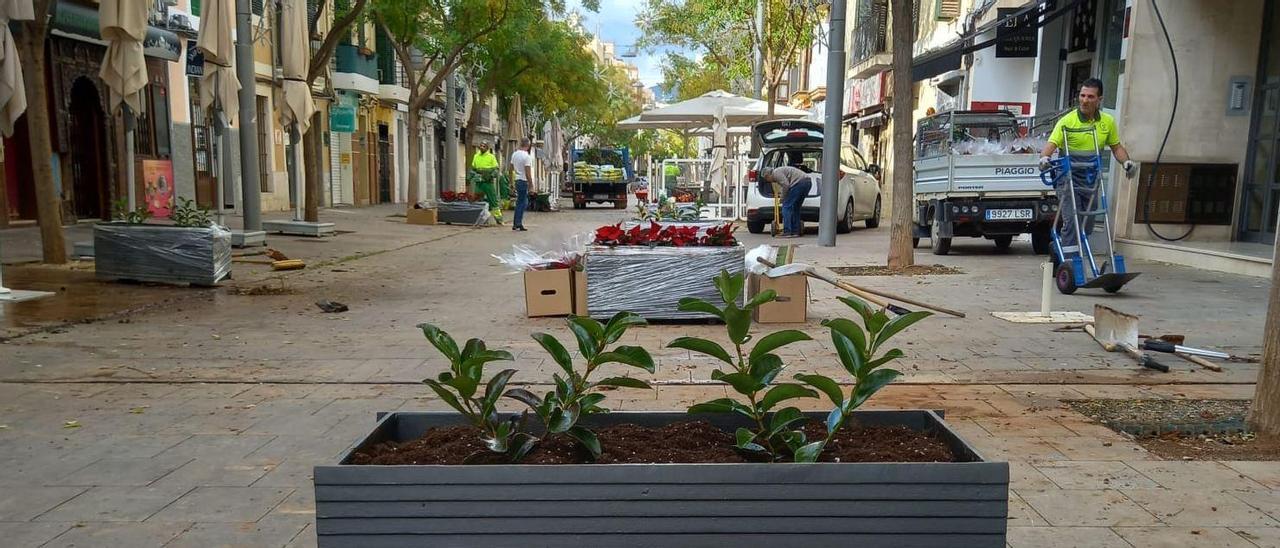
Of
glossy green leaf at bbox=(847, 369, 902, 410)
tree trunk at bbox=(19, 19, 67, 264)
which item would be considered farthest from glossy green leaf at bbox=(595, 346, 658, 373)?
tree trunk at bbox=(19, 19, 67, 264)

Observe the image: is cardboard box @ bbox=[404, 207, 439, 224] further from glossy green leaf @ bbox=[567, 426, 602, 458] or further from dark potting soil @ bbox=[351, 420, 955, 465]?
glossy green leaf @ bbox=[567, 426, 602, 458]

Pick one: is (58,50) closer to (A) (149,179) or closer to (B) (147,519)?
(A) (149,179)

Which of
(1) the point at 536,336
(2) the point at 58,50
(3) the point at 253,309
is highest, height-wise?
(2) the point at 58,50

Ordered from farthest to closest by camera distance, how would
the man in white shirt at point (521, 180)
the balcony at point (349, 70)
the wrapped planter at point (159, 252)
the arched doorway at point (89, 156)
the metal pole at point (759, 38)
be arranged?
the balcony at point (349, 70), the metal pole at point (759, 38), the man in white shirt at point (521, 180), the arched doorway at point (89, 156), the wrapped planter at point (159, 252)

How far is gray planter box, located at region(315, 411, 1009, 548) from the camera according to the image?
1646 mm

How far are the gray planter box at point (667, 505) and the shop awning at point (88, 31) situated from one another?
14175mm

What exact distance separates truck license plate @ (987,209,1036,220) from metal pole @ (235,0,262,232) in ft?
31.9

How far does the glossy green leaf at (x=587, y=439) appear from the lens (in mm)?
1877

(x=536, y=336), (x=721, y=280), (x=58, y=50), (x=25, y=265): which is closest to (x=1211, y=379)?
(x=721, y=280)

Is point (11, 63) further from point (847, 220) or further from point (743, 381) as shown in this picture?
point (847, 220)

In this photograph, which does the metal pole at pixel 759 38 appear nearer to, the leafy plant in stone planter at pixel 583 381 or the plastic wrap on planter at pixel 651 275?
the plastic wrap on planter at pixel 651 275

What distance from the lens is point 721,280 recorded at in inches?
81.7

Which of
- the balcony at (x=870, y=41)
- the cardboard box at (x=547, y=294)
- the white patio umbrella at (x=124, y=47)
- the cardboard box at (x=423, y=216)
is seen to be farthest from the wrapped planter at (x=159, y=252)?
the balcony at (x=870, y=41)

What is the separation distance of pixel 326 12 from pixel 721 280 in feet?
93.5
